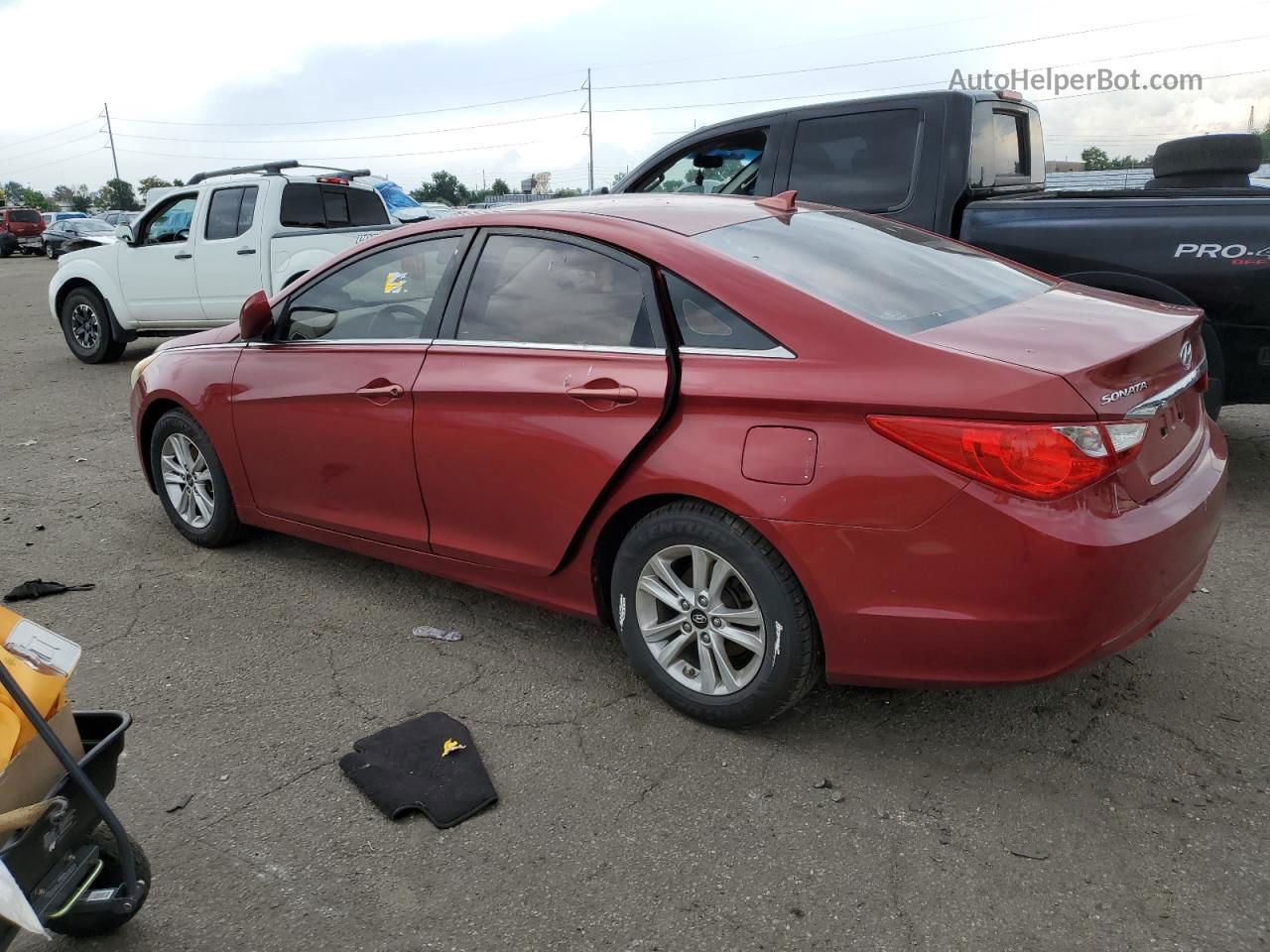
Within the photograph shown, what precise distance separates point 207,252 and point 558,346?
8.55 metres

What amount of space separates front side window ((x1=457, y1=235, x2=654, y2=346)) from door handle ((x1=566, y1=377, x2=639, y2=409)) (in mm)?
Result: 157

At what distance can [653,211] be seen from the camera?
356 cm

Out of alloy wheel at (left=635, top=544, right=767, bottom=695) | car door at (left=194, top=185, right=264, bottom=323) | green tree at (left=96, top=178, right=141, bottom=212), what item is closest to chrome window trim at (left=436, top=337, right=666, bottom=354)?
alloy wheel at (left=635, top=544, right=767, bottom=695)

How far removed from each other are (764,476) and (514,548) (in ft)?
3.53

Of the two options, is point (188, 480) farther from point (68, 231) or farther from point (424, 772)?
point (68, 231)

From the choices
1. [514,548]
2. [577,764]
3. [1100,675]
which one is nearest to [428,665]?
[514,548]

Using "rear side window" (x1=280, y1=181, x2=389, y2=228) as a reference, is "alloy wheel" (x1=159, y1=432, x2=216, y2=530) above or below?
below

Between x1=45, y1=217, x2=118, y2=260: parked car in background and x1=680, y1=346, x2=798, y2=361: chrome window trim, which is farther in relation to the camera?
x1=45, y1=217, x2=118, y2=260: parked car in background

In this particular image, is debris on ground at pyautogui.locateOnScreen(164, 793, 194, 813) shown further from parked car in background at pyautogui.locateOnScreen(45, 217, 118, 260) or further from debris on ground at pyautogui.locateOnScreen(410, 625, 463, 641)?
parked car in background at pyautogui.locateOnScreen(45, 217, 118, 260)

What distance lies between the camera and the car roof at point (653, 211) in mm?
3434

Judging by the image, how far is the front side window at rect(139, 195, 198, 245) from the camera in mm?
10797

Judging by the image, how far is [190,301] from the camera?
10844mm

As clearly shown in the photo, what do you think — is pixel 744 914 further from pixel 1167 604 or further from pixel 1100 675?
pixel 1100 675

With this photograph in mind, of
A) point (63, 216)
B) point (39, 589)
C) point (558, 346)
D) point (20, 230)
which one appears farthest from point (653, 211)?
point (63, 216)
